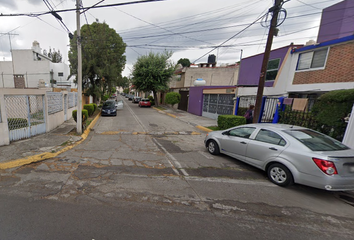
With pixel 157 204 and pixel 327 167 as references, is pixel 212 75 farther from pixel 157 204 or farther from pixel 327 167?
pixel 157 204

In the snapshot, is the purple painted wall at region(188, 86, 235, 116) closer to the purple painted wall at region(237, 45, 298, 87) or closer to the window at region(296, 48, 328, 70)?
the purple painted wall at region(237, 45, 298, 87)

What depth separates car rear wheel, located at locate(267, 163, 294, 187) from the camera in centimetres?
356

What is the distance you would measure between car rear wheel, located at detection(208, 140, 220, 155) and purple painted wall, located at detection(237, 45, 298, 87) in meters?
8.35

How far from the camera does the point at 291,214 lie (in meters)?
2.79

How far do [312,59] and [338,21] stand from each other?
239 inches

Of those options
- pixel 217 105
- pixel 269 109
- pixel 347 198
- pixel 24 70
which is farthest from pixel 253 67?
pixel 24 70

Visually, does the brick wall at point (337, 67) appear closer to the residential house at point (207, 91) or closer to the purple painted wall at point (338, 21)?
the residential house at point (207, 91)

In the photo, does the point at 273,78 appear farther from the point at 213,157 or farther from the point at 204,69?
the point at 204,69

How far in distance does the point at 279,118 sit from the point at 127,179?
25.7 ft

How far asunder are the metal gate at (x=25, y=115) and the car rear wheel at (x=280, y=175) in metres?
8.41

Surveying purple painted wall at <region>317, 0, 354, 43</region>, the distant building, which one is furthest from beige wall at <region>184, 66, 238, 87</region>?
the distant building

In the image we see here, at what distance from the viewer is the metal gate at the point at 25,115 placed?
5.55 metres

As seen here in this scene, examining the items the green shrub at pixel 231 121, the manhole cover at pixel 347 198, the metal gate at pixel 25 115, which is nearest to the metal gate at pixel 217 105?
the green shrub at pixel 231 121

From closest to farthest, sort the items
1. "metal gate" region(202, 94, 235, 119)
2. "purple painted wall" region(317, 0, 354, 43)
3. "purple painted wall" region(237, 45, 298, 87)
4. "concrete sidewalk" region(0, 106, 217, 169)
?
"concrete sidewalk" region(0, 106, 217, 169), "purple painted wall" region(317, 0, 354, 43), "purple painted wall" region(237, 45, 298, 87), "metal gate" region(202, 94, 235, 119)
